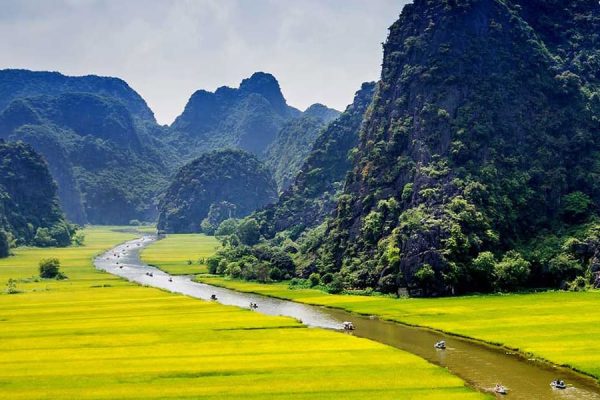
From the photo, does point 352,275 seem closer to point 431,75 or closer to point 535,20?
point 431,75

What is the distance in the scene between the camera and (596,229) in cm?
10350

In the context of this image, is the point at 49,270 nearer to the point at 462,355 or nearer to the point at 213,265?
the point at 213,265

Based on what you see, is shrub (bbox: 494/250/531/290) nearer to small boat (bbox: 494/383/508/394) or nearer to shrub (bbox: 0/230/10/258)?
small boat (bbox: 494/383/508/394)

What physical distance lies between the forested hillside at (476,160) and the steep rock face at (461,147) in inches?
10.3

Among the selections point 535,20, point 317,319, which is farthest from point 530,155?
point 317,319

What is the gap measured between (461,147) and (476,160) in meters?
3.91

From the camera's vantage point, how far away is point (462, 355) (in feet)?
191

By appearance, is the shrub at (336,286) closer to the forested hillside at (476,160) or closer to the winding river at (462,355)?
the forested hillside at (476,160)

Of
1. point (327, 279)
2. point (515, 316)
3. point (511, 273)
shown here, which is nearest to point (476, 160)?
point (511, 273)

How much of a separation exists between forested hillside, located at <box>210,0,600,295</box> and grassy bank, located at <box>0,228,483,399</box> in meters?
37.9

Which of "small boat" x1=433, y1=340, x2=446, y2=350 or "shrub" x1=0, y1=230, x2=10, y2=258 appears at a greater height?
"shrub" x1=0, y1=230, x2=10, y2=258

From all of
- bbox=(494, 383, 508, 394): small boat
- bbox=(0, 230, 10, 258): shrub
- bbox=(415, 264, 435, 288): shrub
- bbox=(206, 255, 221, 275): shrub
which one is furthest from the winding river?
bbox=(0, 230, 10, 258): shrub

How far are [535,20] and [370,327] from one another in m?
112

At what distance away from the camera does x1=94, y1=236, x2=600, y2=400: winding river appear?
47.0 meters
